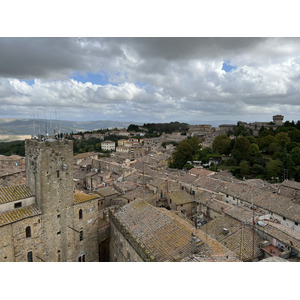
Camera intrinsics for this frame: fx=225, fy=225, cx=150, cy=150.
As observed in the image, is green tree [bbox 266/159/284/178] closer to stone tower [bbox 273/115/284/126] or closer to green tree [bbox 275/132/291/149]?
green tree [bbox 275/132/291/149]

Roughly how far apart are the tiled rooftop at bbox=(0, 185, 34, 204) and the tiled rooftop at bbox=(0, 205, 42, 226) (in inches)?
Result: 16.7

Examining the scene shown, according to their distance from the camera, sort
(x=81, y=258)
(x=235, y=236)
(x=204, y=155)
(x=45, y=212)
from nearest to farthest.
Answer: (x=45, y=212) < (x=235, y=236) < (x=81, y=258) < (x=204, y=155)

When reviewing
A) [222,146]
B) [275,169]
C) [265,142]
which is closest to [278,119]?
[265,142]

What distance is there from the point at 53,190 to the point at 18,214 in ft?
4.56

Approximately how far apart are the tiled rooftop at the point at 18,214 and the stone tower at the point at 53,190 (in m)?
0.23

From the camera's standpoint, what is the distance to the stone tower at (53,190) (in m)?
8.48

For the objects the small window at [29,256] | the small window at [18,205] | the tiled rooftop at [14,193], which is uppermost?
the tiled rooftop at [14,193]

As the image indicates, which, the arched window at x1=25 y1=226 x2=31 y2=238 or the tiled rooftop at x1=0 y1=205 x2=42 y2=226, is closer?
the tiled rooftop at x1=0 y1=205 x2=42 y2=226

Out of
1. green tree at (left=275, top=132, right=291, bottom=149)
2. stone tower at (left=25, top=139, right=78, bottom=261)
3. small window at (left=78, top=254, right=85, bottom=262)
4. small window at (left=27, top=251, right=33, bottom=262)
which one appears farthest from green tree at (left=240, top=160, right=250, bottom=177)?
small window at (left=27, top=251, right=33, bottom=262)

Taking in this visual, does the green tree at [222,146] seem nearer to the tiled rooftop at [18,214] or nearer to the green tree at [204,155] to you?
the green tree at [204,155]

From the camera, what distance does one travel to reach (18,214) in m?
7.91

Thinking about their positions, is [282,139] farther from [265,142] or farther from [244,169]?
[244,169]

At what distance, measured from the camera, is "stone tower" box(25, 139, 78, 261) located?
8.48m

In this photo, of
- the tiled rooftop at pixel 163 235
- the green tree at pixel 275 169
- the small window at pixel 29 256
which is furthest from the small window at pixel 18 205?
the green tree at pixel 275 169
